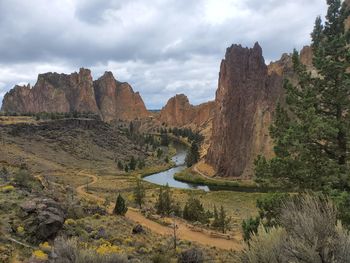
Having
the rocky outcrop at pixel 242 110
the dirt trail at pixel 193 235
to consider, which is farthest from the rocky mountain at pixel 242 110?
the dirt trail at pixel 193 235

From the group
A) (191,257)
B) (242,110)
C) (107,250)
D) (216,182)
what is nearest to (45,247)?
(107,250)

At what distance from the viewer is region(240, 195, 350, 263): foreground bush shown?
919cm

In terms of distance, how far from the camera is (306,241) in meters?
9.41

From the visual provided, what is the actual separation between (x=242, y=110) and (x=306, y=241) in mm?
106060

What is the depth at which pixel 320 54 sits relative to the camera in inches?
677

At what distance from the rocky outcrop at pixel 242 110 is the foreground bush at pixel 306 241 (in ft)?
307

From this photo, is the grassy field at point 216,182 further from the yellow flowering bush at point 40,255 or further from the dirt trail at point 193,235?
the yellow flowering bush at point 40,255

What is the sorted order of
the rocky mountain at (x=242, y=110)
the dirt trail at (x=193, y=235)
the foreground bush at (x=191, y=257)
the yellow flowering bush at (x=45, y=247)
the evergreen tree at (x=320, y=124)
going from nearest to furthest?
1. the evergreen tree at (x=320, y=124)
2. the yellow flowering bush at (x=45, y=247)
3. the foreground bush at (x=191, y=257)
4. the dirt trail at (x=193, y=235)
5. the rocky mountain at (x=242, y=110)

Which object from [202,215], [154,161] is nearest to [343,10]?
[202,215]

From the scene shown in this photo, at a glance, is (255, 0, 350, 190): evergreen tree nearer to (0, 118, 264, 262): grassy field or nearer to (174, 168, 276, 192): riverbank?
(0, 118, 264, 262): grassy field

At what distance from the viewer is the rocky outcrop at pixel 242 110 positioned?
10712 centimetres

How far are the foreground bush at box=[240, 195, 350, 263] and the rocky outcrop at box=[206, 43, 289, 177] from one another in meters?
93.6

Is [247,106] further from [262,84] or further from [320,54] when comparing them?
[320,54]

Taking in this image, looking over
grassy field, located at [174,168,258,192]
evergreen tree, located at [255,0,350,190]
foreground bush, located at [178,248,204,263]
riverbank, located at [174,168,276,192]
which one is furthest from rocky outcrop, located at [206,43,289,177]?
evergreen tree, located at [255,0,350,190]
